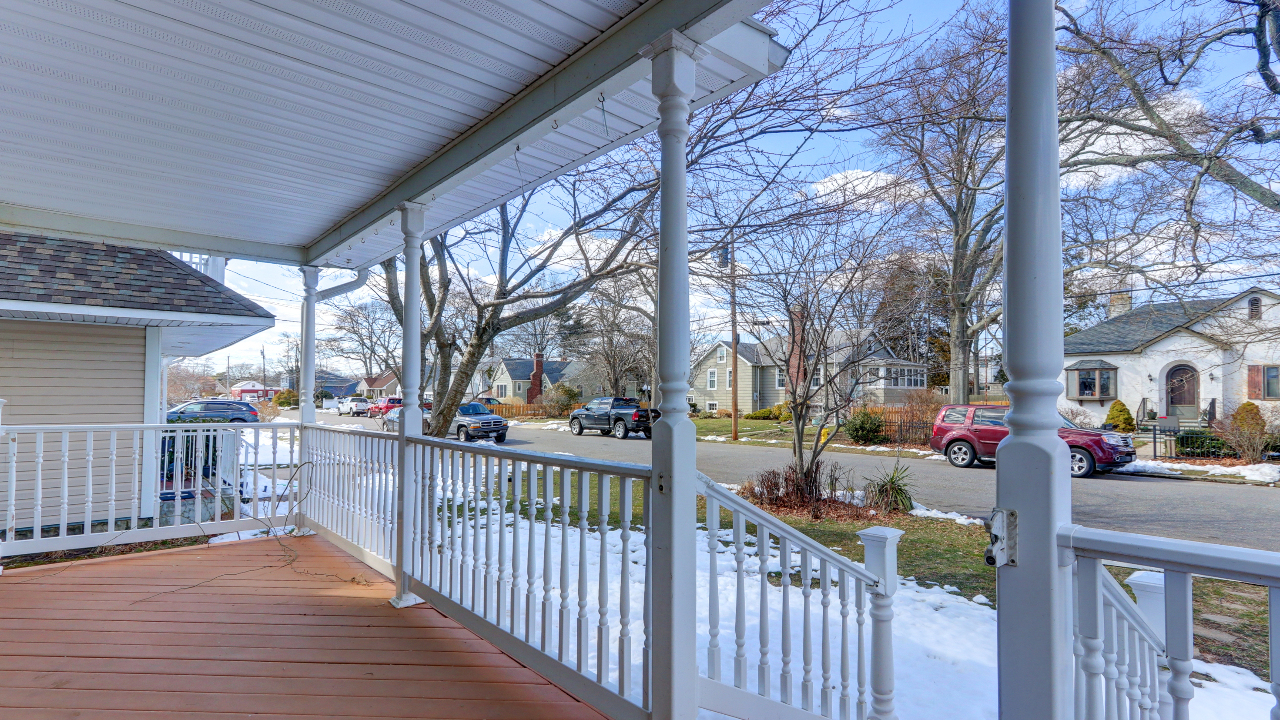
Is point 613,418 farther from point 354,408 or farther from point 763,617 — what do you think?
point 354,408

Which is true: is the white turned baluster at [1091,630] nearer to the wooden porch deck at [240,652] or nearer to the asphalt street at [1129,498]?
the wooden porch deck at [240,652]

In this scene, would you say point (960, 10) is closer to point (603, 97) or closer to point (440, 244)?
point (603, 97)

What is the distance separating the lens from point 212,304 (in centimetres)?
581

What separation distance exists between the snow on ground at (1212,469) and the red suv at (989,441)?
364 millimetres

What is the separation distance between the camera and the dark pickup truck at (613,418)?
1602 centimetres

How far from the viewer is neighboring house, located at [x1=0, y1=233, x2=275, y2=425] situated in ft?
17.7

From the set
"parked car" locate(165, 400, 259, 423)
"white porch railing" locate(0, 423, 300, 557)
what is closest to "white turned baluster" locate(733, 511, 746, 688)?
"white porch railing" locate(0, 423, 300, 557)

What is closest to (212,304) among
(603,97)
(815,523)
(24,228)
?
(24,228)

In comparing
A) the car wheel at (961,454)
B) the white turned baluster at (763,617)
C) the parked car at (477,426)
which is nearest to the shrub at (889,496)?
the car wheel at (961,454)

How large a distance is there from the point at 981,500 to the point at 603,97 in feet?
Answer: 25.1

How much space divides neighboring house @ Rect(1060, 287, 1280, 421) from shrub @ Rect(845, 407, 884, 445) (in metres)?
3.67

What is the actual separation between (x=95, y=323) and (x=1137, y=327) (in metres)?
12.4

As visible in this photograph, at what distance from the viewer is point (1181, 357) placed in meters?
8.18

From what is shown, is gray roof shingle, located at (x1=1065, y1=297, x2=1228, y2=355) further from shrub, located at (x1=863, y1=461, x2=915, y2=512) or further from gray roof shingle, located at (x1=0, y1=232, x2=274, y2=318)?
gray roof shingle, located at (x1=0, y1=232, x2=274, y2=318)
